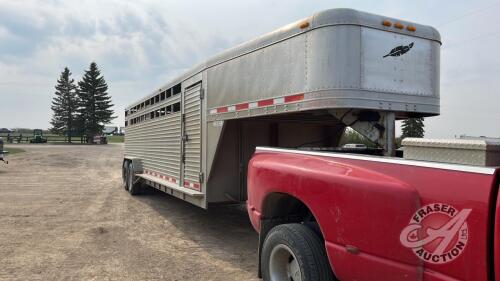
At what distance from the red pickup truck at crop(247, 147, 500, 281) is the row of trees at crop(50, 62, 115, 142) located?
62.1 meters

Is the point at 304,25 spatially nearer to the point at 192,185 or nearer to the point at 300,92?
the point at 300,92

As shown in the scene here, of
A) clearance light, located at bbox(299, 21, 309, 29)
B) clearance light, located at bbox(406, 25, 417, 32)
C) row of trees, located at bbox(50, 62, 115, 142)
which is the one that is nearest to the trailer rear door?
clearance light, located at bbox(299, 21, 309, 29)

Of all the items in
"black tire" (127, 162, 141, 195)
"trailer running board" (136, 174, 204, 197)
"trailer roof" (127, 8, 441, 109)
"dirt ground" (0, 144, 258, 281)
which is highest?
"trailer roof" (127, 8, 441, 109)

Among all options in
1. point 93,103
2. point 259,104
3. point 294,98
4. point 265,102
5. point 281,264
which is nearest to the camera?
point 281,264

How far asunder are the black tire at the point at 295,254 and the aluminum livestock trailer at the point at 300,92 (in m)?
1.40

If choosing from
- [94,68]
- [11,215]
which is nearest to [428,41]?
[11,215]

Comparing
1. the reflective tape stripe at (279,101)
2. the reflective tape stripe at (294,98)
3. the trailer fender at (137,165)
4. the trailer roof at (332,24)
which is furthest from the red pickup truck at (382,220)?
the trailer fender at (137,165)

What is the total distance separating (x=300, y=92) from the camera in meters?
4.68

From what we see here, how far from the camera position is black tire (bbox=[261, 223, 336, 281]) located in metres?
3.30

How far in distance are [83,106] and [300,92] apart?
63971mm

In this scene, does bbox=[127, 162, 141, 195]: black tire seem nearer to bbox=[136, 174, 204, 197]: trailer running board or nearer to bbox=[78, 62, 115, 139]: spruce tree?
bbox=[136, 174, 204, 197]: trailer running board

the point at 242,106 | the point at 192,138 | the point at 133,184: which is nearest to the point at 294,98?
the point at 242,106

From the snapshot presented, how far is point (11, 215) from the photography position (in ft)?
29.2

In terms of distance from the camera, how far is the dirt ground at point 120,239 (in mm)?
5410
